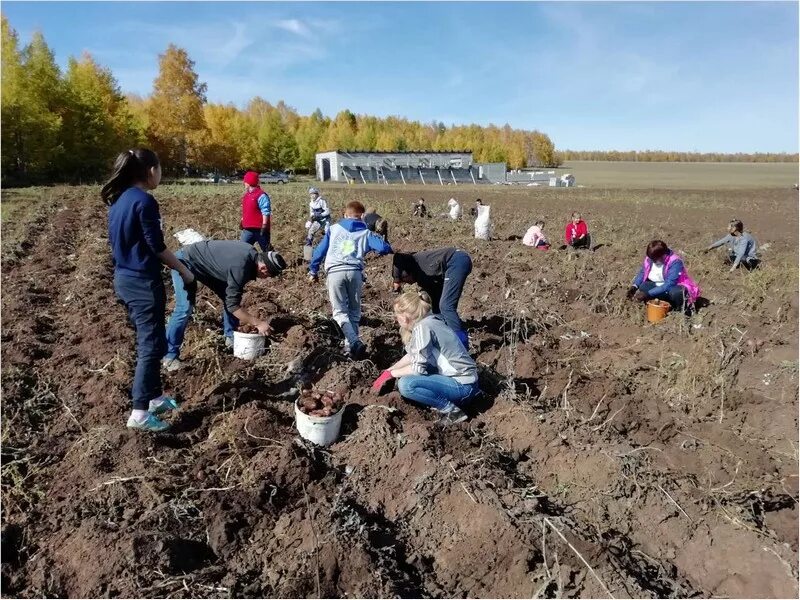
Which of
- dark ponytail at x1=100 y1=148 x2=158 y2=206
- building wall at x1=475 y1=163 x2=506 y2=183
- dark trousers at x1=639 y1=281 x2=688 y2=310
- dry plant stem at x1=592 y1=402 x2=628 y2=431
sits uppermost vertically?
building wall at x1=475 y1=163 x2=506 y2=183

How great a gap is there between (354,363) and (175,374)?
151cm

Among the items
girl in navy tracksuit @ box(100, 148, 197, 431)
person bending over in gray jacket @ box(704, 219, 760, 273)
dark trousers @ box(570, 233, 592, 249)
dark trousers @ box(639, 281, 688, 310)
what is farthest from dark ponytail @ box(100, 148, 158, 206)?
dark trousers @ box(570, 233, 592, 249)

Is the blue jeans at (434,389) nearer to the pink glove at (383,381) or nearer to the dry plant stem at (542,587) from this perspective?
the pink glove at (383,381)

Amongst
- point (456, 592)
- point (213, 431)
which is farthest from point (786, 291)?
point (213, 431)

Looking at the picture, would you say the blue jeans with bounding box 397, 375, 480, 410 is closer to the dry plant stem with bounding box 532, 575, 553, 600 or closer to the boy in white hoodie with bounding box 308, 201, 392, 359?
the boy in white hoodie with bounding box 308, 201, 392, 359

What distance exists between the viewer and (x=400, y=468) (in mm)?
3471

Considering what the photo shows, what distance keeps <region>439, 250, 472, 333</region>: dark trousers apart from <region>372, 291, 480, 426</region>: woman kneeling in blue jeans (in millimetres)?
1271

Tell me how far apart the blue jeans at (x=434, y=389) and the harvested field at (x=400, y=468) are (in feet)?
0.50

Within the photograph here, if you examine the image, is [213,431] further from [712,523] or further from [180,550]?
[712,523]

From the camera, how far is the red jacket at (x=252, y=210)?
814 centimetres

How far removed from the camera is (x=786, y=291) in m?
8.08

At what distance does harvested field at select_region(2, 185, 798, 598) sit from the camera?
270cm

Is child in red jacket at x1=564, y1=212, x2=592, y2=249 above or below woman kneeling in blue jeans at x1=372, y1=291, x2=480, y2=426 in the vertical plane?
above

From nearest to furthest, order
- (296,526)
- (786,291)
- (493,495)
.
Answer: (296,526) → (493,495) → (786,291)
